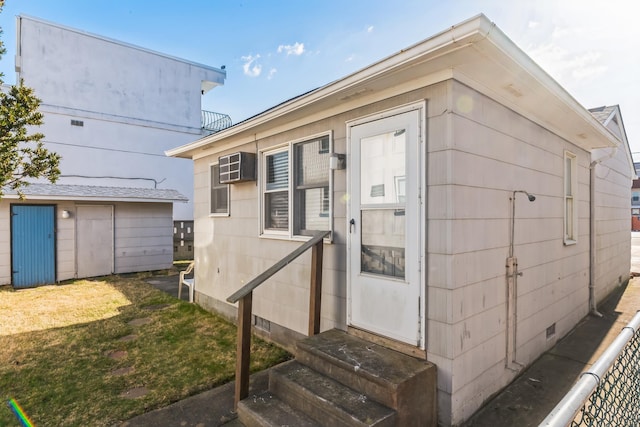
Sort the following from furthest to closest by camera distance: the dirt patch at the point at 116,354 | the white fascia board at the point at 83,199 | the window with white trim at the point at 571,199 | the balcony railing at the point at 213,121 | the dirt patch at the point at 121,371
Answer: the balcony railing at the point at 213,121, the white fascia board at the point at 83,199, the window with white trim at the point at 571,199, the dirt patch at the point at 116,354, the dirt patch at the point at 121,371

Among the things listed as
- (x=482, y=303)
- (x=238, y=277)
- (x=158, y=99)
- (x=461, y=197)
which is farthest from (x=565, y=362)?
(x=158, y=99)

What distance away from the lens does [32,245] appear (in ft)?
27.2

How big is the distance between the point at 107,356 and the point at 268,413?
2583 mm

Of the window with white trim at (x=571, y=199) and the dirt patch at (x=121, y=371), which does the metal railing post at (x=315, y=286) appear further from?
the window with white trim at (x=571, y=199)

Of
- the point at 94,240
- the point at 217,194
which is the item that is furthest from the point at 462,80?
the point at 94,240

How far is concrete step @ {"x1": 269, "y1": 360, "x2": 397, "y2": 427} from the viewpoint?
A: 222cm

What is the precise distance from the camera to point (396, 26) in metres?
4.39

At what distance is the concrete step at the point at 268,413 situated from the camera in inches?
96.0

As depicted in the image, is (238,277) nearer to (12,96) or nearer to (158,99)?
(12,96)

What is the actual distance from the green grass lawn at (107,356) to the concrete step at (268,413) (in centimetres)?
77

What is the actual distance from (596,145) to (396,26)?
3646 millimetres

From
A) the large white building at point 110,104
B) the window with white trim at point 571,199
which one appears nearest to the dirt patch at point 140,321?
the window with white trim at point 571,199

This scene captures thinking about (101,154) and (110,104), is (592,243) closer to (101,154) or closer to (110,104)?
(101,154)

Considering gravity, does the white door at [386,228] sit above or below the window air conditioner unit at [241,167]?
below
